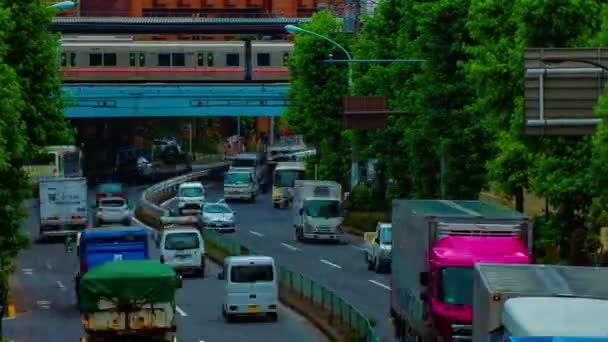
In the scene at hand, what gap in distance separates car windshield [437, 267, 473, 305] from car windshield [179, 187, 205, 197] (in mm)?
52279

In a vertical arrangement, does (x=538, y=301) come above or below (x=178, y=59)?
below

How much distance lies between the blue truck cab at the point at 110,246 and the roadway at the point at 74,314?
1.63 metres

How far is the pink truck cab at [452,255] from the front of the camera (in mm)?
26266

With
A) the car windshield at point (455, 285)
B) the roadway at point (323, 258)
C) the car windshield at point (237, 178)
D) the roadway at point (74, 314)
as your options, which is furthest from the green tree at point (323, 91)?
the car windshield at point (455, 285)

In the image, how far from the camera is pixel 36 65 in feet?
139

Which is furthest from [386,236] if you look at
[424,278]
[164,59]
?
[164,59]

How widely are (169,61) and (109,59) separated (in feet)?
12.3

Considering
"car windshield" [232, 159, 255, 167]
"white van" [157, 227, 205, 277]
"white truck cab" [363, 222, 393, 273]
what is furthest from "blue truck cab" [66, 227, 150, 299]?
"car windshield" [232, 159, 255, 167]

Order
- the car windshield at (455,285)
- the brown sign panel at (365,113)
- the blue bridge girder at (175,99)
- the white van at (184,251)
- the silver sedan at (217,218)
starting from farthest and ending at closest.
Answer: the blue bridge girder at (175,99)
the silver sedan at (217,218)
the white van at (184,251)
the brown sign panel at (365,113)
the car windshield at (455,285)

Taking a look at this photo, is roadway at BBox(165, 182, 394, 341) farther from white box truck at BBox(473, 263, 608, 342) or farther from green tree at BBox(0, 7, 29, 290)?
white box truck at BBox(473, 263, 608, 342)

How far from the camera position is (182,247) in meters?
50.1

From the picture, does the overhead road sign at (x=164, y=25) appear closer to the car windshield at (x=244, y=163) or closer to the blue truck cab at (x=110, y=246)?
the car windshield at (x=244, y=163)

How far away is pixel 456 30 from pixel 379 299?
10.9m

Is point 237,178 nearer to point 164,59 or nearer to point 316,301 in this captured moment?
point 164,59
